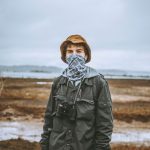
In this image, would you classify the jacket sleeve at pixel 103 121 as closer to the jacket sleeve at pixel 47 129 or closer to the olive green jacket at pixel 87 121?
the olive green jacket at pixel 87 121

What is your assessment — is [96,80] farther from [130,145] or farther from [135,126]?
[135,126]

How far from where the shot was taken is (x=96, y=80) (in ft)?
12.7

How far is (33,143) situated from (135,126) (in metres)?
6.24

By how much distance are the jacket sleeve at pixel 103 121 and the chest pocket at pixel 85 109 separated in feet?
0.20

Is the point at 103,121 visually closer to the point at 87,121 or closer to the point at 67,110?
the point at 87,121

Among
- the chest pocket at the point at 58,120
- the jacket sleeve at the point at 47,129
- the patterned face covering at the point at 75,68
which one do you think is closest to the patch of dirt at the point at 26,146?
the jacket sleeve at the point at 47,129

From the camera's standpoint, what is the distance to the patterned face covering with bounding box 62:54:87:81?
3879mm

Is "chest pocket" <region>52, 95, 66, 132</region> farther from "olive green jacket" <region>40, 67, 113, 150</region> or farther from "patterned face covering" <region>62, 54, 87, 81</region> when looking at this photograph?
"patterned face covering" <region>62, 54, 87, 81</region>

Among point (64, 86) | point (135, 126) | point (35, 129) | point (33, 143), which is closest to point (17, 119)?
point (35, 129)

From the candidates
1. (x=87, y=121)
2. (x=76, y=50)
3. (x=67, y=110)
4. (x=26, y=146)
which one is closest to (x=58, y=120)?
(x=67, y=110)

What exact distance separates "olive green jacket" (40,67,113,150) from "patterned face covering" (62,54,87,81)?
7 cm

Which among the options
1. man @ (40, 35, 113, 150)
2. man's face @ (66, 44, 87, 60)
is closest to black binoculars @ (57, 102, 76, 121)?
man @ (40, 35, 113, 150)

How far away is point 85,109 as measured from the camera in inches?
147

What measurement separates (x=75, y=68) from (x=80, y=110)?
0.43m
